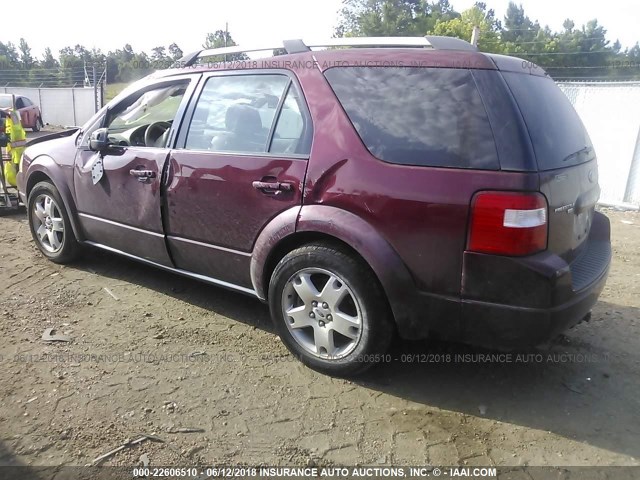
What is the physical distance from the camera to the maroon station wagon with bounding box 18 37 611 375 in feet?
8.04

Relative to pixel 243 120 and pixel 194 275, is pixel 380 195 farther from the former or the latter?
pixel 194 275

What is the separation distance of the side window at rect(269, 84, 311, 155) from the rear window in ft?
3.80

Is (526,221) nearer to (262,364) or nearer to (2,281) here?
(262,364)

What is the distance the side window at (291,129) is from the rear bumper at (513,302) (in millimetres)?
1161

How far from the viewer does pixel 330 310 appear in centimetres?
291

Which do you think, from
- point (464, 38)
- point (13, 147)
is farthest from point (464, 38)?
point (13, 147)

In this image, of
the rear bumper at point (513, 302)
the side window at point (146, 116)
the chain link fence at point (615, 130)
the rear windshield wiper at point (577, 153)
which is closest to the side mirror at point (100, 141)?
the side window at point (146, 116)

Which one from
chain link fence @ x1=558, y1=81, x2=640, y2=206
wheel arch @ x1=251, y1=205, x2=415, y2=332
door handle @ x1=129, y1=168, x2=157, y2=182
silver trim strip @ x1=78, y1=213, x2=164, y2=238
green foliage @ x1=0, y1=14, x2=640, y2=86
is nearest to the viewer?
wheel arch @ x1=251, y1=205, x2=415, y2=332

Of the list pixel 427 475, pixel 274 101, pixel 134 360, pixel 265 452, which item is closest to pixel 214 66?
pixel 274 101

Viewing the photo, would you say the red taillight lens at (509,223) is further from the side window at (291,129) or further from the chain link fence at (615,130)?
the chain link fence at (615,130)

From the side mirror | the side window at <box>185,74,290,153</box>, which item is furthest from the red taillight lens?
the side mirror

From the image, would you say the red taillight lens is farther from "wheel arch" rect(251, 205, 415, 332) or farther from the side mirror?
the side mirror

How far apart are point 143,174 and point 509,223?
8.42ft

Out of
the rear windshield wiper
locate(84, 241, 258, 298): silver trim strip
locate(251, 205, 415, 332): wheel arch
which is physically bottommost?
locate(84, 241, 258, 298): silver trim strip
